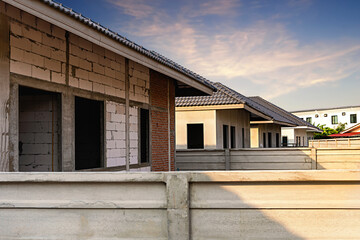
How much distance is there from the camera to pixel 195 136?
19188 mm

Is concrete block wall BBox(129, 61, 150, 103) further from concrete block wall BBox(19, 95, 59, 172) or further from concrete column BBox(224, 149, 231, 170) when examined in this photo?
concrete column BBox(224, 149, 231, 170)

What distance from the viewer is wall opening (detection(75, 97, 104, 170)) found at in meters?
9.36

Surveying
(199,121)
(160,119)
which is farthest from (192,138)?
(160,119)

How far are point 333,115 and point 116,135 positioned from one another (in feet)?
265

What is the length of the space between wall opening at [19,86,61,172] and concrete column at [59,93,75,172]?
0.07 m

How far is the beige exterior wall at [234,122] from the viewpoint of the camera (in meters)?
19.0

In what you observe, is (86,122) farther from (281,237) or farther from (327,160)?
(327,160)

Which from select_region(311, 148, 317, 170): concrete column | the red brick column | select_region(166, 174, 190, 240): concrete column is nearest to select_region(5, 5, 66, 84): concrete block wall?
select_region(166, 174, 190, 240): concrete column

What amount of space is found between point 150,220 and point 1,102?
3.57m

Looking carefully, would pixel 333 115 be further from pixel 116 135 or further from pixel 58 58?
pixel 58 58

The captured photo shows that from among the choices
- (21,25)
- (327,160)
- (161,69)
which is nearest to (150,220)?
(21,25)

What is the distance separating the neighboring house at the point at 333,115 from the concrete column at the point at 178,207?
3216 inches

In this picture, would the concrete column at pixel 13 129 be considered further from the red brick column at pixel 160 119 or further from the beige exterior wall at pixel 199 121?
the beige exterior wall at pixel 199 121

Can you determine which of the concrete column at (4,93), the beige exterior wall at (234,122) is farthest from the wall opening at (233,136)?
the concrete column at (4,93)
